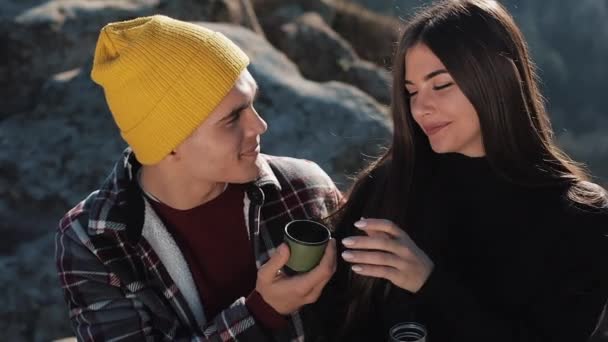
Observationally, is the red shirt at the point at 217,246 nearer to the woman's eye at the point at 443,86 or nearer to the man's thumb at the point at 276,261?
the man's thumb at the point at 276,261

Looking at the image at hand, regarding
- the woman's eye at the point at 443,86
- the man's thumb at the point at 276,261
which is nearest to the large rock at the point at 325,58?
the woman's eye at the point at 443,86

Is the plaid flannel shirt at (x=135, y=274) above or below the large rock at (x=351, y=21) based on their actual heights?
above

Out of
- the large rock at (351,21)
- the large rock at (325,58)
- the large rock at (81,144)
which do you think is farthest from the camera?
the large rock at (351,21)

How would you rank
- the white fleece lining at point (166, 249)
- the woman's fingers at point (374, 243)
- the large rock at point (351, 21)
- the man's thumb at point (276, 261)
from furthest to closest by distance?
the large rock at point (351, 21)
the white fleece lining at point (166, 249)
the man's thumb at point (276, 261)
the woman's fingers at point (374, 243)

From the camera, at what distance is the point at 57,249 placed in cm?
349

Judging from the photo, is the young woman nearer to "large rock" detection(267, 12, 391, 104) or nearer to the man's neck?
the man's neck

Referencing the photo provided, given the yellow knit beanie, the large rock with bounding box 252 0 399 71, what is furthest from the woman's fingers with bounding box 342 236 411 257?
the large rock with bounding box 252 0 399 71

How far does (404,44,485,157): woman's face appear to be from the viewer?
323 cm

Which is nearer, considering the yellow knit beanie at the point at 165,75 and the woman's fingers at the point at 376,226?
the woman's fingers at the point at 376,226

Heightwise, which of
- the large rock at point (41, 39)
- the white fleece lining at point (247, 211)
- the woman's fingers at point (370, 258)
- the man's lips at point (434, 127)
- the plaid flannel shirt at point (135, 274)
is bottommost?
the large rock at point (41, 39)

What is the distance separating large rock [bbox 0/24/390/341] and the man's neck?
2.58 m

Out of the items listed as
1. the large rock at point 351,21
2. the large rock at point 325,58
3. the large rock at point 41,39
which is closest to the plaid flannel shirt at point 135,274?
the large rock at point 41,39

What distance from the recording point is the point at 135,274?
3455mm

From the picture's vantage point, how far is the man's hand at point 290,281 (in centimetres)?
301
